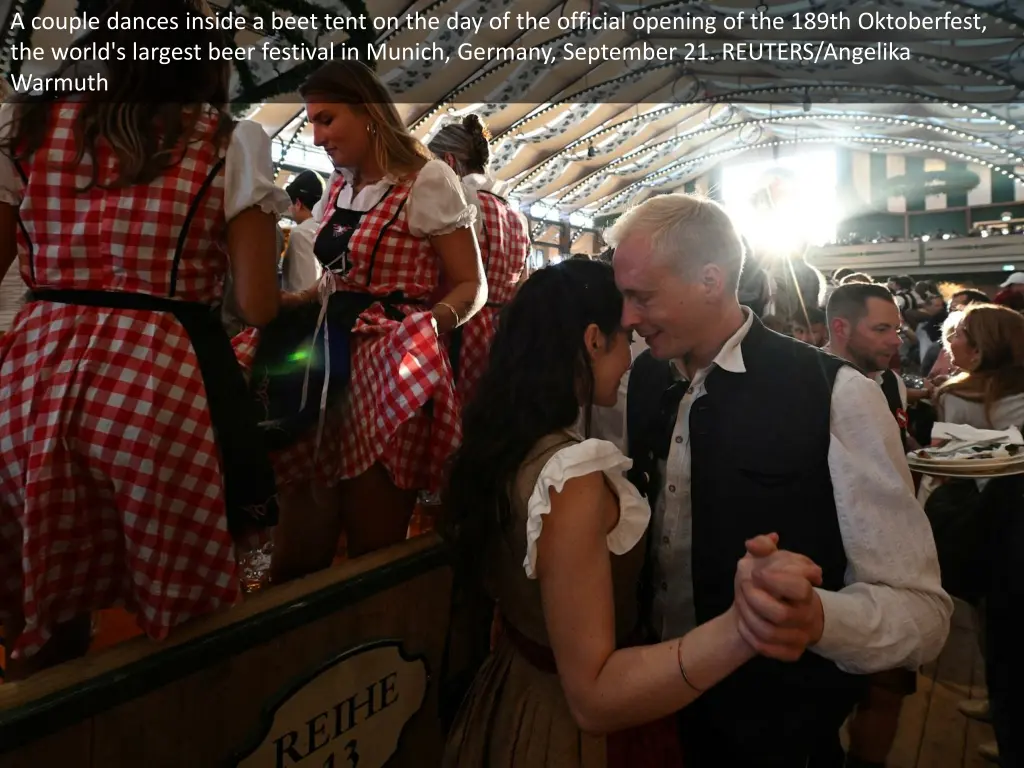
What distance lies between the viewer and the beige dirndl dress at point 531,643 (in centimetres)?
100

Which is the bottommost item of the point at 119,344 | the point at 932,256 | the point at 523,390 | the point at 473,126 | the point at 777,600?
the point at 777,600

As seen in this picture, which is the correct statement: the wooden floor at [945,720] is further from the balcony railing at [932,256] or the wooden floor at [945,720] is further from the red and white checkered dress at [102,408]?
the balcony railing at [932,256]

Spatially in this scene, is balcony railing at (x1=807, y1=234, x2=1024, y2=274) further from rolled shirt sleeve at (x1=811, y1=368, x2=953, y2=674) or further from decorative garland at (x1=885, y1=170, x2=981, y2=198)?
rolled shirt sleeve at (x1=811, y1=368, x2=953, y2=674)

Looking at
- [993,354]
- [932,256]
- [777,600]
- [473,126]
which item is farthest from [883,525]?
[932,256]

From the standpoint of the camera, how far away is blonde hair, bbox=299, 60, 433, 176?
1314mm

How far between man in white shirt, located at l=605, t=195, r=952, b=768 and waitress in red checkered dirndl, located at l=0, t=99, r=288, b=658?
73 cm

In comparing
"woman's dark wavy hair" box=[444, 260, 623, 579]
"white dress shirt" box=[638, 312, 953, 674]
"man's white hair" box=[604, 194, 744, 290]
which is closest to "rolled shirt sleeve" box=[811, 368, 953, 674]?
"white dress shirt" box=[638, 312, 953, 674]

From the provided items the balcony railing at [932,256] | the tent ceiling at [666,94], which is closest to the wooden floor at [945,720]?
the tent ceiling at [666,94]

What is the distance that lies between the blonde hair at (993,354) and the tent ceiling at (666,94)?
400 cm

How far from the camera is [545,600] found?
0.93 meters

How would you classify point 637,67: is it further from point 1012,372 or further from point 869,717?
point 869,717

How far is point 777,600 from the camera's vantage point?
2.43ft

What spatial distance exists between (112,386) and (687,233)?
3.19ft

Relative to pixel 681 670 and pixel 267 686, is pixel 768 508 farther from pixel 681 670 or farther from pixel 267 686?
pixel 267 686
